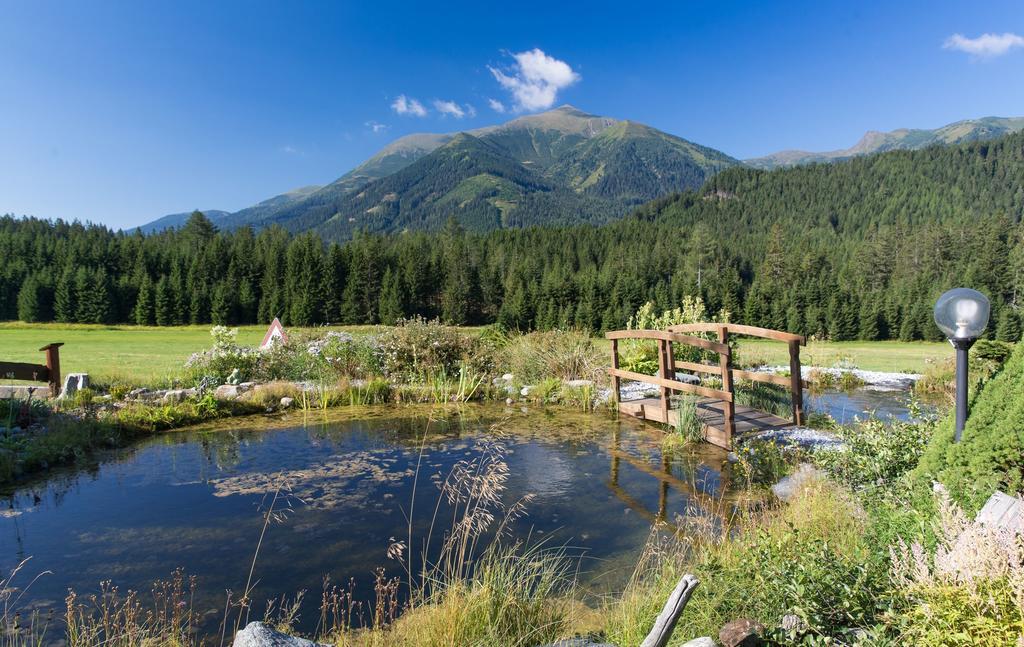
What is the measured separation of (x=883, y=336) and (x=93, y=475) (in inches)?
1643

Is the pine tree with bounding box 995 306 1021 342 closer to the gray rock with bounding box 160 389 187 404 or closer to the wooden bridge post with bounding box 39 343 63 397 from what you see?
the gray rock with bounding box 160 389 187 404

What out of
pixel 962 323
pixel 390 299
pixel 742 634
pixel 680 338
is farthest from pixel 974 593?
pixel 390 299

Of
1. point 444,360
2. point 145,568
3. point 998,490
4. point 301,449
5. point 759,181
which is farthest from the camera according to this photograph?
point 759,181

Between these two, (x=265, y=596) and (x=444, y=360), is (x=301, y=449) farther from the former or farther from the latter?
(x=444, y=360)

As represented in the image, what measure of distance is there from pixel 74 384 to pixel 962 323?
1350cm

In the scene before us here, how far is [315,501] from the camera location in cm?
591

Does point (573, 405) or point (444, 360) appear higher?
point (444, 360)

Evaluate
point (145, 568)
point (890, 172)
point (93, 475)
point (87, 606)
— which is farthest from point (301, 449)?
point (890, 172)

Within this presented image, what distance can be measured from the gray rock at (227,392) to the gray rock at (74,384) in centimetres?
232

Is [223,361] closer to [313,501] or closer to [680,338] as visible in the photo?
[313,501]

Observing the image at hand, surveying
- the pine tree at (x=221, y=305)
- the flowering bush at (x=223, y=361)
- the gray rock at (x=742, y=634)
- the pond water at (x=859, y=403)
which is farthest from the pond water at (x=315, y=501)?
the pine tree at (x=221, y=305)

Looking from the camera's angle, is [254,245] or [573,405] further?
[254,245]

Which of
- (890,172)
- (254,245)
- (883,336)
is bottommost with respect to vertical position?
(883,336)

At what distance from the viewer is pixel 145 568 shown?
447 cm
